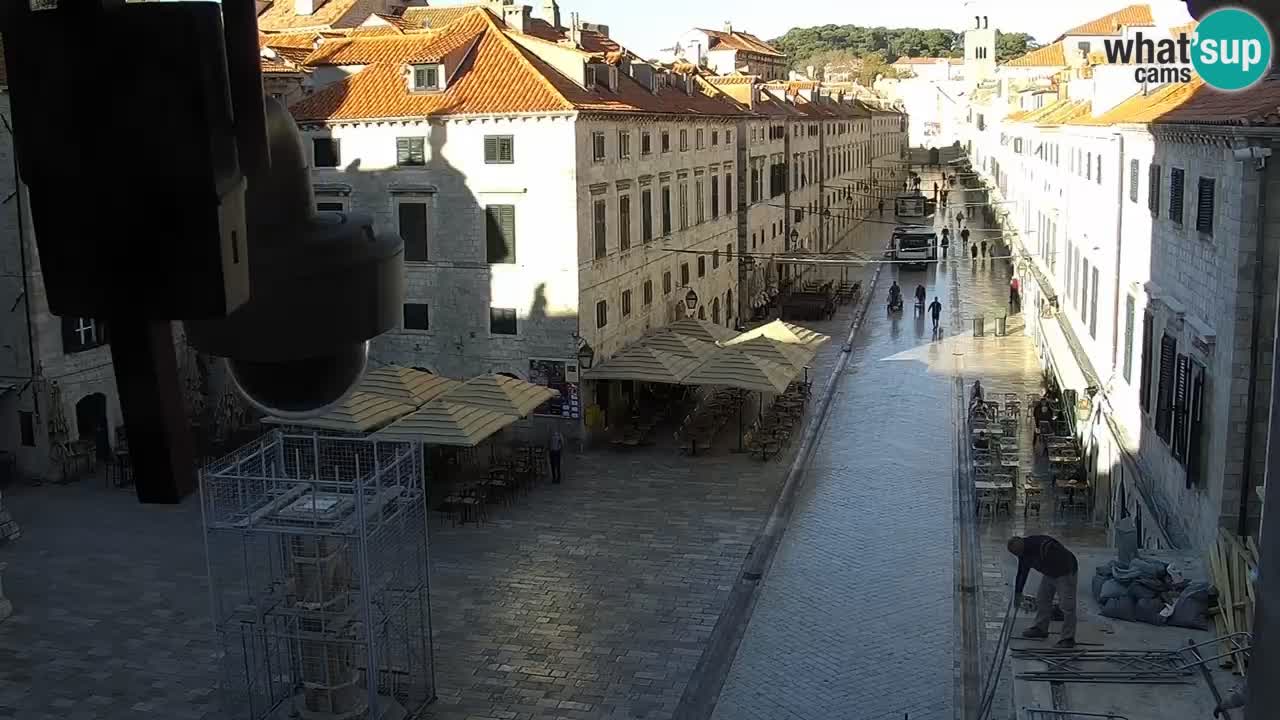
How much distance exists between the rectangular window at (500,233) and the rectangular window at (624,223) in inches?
144

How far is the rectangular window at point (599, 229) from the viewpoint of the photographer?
3133cm

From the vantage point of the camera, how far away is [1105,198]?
24922 millimetres

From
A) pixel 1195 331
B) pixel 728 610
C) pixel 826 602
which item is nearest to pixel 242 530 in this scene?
pixel 728 610

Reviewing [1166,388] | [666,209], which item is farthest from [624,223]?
[1166,388]

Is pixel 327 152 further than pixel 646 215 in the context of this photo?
No

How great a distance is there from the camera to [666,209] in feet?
124

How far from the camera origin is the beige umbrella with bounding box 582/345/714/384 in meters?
30.3

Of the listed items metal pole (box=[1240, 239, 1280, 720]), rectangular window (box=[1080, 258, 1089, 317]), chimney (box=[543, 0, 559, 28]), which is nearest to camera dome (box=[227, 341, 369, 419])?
metal pole (box=[1240, 239, 1280, 720])

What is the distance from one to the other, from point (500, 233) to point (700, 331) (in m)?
7.39

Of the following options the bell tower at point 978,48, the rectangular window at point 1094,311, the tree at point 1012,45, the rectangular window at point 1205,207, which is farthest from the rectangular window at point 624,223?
the tree at point 1012,45

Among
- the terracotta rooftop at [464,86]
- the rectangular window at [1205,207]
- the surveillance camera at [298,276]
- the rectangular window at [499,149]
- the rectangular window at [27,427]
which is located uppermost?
the terracotta rooftop at [464,86]

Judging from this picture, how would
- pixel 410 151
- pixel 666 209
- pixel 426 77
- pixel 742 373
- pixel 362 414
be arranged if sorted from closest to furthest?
pixel 362 414 → pixel 742 373 → pixel 410 151 → pixel 426 77 → pixel 666 209

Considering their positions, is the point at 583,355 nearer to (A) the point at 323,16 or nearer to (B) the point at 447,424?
(B) the point at 447,424

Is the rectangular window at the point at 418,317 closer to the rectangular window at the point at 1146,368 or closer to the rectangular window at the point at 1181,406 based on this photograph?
the rectangular window at the point at 1146,368
